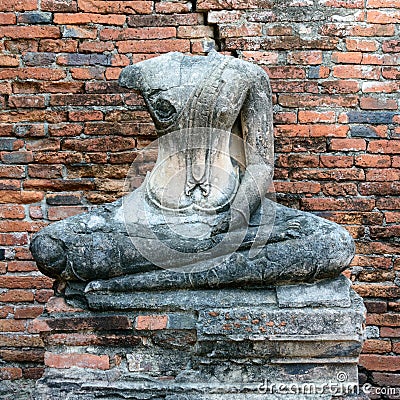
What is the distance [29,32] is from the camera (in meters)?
4.17

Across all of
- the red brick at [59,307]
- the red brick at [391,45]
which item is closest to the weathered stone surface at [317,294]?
the red brick at [59,307]

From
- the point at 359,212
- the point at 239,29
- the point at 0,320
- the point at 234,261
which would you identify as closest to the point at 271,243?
the point at 234,261

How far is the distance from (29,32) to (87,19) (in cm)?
36

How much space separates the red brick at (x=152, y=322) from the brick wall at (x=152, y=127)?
153 centimetres

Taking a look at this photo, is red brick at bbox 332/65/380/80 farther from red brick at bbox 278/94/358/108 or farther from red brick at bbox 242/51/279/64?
red brick at bbox 242/51/279/64

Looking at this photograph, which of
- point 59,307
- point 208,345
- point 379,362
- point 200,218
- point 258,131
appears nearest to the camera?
point 208,345

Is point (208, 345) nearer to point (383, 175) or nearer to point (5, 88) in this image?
point (383, 175)

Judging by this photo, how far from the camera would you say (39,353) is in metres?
4.16

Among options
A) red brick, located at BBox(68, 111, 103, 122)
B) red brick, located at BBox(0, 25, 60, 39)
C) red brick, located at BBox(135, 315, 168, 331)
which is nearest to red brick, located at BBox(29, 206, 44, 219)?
red brick, located at BBox(68, 111, 103, 122)

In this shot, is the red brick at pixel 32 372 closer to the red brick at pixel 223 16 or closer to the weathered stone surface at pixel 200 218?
the weathered stone surface at pixel 200 218

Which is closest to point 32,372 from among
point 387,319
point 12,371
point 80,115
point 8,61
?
point 12,371

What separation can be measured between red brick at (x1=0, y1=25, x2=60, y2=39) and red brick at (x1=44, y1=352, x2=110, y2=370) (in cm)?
211

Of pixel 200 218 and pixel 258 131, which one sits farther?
pixel 258 131

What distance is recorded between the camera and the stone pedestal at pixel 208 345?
8.98 ft
